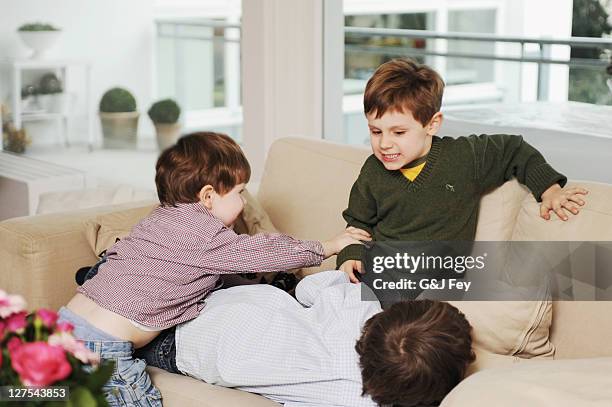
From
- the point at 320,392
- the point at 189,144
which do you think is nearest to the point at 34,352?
the point at 320,392

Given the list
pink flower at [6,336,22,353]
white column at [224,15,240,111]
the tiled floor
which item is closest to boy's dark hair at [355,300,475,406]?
pink flower at [6,336,22,353]

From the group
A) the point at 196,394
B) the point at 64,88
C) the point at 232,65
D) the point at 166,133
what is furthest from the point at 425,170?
the point at 64,88

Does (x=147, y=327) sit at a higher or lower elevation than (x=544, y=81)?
lower

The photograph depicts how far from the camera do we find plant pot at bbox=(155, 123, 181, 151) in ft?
14.4

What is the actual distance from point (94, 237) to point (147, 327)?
44cm

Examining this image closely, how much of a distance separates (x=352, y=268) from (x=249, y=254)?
0.93 ft

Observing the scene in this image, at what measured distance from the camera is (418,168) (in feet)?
8.07

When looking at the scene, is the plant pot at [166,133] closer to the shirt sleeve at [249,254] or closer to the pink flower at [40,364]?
the shirt sleeve at [249,254]

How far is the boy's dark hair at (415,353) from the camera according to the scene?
1.93 meters

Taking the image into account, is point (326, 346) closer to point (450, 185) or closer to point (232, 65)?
point (450, 185)

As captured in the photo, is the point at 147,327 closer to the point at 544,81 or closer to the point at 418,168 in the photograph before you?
Answer: the point at 418,168

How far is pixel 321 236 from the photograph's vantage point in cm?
274

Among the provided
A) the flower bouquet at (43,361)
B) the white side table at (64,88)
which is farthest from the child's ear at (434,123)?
the white side table at (64,88)

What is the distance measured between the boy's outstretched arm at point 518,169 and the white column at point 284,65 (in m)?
1.55
